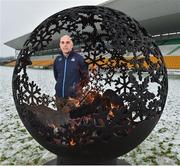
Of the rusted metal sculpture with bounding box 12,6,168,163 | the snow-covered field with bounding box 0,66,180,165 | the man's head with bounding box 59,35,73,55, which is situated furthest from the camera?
the snow-covered field with bounding box 0,66,180,165

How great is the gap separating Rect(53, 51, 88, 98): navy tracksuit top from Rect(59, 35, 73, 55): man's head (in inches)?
2.4

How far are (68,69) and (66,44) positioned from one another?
285mm

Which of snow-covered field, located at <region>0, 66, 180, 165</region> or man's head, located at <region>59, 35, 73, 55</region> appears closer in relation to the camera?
man's head, located at <region>59, 35, 73, 55</region>

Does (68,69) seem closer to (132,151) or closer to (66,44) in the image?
(66,44)

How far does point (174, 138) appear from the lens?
476 cm

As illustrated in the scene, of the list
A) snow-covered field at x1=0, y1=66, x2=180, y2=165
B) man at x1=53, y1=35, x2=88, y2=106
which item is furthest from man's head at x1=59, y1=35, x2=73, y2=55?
snow-covered field at x1=0, y1=66, x2=180, y2=165

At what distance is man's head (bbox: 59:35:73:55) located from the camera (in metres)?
3.21

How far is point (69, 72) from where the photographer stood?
130 inches

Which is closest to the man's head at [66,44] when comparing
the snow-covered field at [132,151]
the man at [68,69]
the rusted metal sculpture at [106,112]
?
the man at [68,69]

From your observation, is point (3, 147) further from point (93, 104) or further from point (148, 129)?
point (148, 129)

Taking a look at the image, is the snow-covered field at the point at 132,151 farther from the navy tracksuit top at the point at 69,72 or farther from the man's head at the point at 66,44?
the man's head at the point at 66,44

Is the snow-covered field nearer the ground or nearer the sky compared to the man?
nearer the ground

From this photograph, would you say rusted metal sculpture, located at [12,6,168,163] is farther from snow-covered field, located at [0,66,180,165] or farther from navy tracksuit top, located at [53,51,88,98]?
snow-covered field, located at [0,66,180,165]

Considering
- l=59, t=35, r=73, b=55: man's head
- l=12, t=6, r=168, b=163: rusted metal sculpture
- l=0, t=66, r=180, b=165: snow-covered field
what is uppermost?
l=59, t=35, r=73, b=55: man's head
